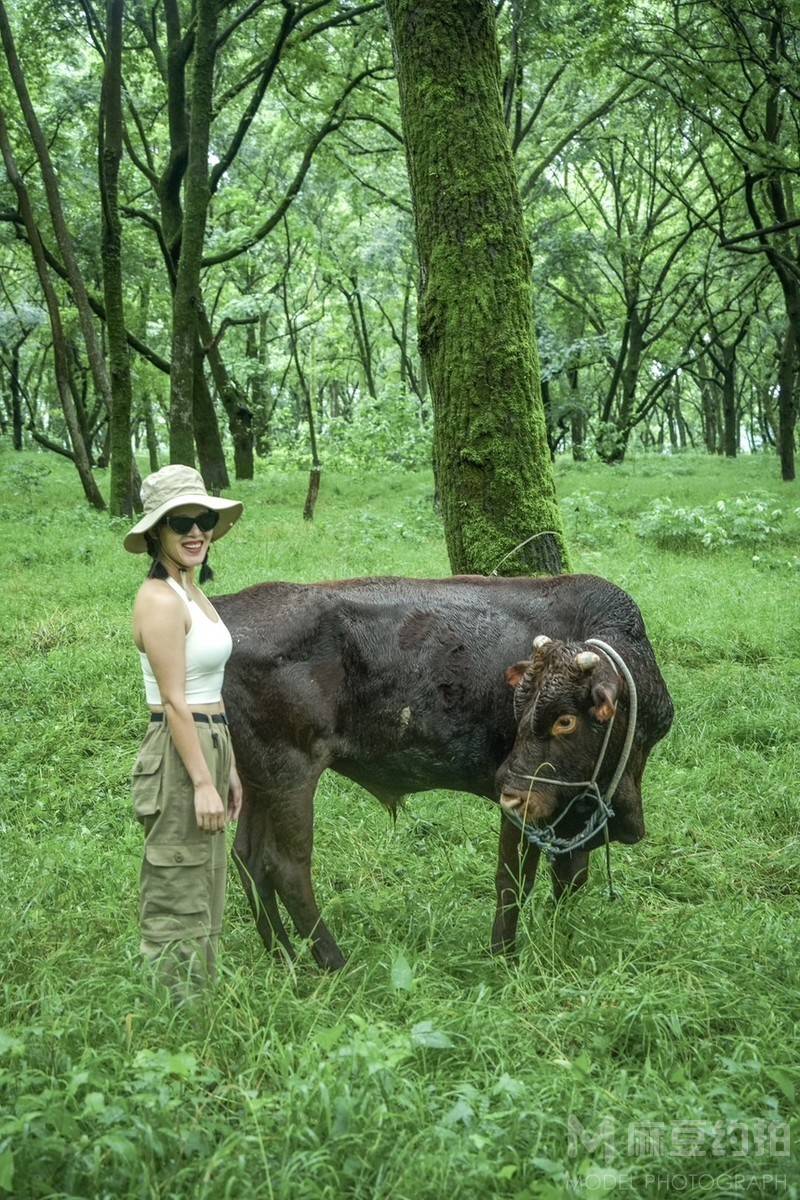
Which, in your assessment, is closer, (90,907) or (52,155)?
(90,907)

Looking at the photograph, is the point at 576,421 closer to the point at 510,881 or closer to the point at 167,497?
the point at 510,881

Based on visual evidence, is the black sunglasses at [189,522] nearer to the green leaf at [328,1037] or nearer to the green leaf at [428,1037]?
the green leaf at [328,1037]

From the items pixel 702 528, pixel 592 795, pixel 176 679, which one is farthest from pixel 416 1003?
pixel 702 528

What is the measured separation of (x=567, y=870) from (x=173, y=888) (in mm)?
1829

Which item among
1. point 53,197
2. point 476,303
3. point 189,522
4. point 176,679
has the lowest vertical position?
point 176,679

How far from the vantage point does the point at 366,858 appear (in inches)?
217

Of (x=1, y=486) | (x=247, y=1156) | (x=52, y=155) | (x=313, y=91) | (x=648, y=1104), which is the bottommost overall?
(x=648, y=1104)

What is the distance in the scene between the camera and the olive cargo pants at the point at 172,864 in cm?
369

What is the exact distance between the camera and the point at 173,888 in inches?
146

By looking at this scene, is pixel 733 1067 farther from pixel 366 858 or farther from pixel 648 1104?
pixel 366 858

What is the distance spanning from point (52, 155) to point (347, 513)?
30.0ft

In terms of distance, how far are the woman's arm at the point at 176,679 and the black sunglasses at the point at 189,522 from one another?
0.24 m

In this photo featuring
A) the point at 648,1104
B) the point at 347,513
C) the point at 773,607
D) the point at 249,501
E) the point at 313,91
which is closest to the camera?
the point at 648,1104

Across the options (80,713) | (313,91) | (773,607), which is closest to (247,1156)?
(80,713)
